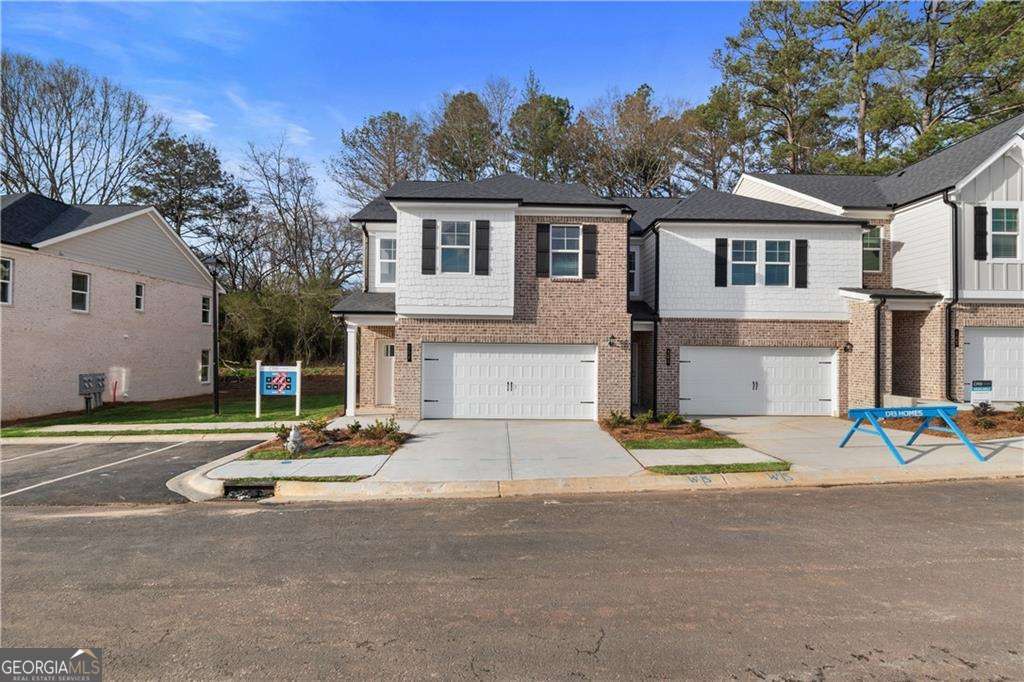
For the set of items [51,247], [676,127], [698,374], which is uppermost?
[676,127]

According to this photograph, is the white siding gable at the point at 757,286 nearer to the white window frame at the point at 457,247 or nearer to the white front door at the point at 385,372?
the white window frame at the point at 457,247

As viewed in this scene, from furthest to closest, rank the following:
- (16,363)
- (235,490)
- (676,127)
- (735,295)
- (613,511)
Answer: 1. (676,127)
2. (16,363)
3. (735,295)
4. (235,490)
5. (613,511)

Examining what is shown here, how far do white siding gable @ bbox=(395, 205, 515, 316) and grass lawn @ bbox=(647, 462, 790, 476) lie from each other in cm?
680

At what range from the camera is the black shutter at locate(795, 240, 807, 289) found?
50.9 ft

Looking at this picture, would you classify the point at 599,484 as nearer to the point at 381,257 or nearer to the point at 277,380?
the point at 381,257

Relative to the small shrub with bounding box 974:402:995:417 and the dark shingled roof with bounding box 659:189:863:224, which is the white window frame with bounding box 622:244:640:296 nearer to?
the dark shingled roof with bounding box 659:189:863:224

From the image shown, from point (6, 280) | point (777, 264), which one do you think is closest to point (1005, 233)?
point (777, 264)

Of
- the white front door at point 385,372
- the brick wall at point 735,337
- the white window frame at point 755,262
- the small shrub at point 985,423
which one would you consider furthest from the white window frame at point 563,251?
the small shrub at point 985,423

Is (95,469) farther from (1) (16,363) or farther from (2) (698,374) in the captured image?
(2) (698,374)

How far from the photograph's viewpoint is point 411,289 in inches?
564

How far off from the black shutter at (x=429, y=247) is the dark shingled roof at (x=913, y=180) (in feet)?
43.7

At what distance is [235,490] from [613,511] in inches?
242

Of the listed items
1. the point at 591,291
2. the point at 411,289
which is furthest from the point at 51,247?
the point at 591,291

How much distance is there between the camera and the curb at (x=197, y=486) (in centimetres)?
820
